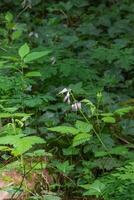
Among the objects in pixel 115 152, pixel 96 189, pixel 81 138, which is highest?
pixel 81 138

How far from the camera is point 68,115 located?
3.26 m

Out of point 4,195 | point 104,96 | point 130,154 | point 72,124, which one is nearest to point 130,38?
point 104,96

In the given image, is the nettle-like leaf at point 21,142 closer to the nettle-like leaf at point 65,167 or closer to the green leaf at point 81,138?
the green leaf at point 81,138

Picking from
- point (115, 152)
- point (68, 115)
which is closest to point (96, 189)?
point (115, 152)

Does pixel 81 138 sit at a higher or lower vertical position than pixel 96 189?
higher

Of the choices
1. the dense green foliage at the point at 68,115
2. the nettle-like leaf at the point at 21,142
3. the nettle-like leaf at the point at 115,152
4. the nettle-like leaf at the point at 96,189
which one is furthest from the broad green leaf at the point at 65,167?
the nettle-like leaf at the point at 21,142

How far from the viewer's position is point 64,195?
266cm

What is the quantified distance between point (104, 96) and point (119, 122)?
343 millimetres

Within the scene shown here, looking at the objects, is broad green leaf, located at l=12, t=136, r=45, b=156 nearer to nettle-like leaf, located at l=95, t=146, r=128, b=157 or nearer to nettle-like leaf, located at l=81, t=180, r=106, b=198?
nettle-like leaf, located at l=81, t=180, r=106, b=198

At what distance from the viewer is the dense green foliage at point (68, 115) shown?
2.54 m

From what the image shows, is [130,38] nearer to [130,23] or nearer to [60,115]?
[130,23]

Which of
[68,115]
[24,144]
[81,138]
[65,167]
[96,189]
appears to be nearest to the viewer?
[24,144]

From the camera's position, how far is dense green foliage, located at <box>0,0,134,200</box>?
2.54 m

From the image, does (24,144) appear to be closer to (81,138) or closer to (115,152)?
(81,138)
